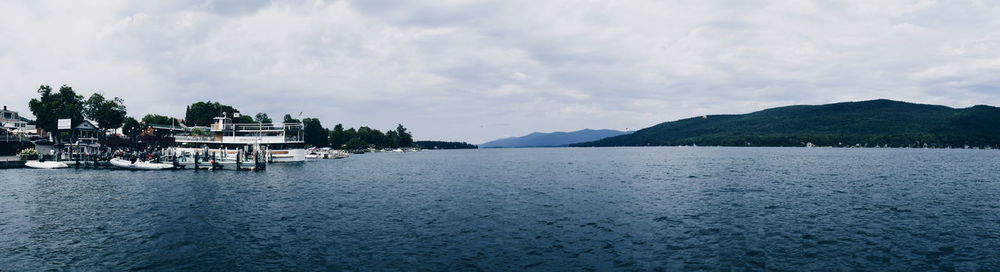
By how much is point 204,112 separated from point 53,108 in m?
56.8

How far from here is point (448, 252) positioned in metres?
27.6

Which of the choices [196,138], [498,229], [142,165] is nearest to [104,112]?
[196,138]

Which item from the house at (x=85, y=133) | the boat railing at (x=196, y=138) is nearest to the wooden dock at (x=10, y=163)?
the house at (x=85, y=133)

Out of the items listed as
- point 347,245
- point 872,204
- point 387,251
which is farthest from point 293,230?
point 872,204

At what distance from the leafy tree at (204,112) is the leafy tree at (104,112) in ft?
97.6

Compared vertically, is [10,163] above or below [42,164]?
above

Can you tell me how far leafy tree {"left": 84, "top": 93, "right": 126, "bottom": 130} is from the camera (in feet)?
453

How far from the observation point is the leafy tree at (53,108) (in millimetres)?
126812

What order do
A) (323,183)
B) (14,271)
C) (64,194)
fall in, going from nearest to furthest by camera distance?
(14,271) < (64,194) < (323,183)

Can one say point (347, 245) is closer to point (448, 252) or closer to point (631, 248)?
point (448, 252)

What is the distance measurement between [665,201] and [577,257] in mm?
26619

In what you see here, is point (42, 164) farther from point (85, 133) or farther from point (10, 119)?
point (10, 119)

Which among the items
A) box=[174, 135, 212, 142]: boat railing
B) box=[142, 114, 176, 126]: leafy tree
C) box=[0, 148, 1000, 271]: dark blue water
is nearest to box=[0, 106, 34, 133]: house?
box=[142, 114, 176, 126]: leafy tree

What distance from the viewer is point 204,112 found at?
184 m
